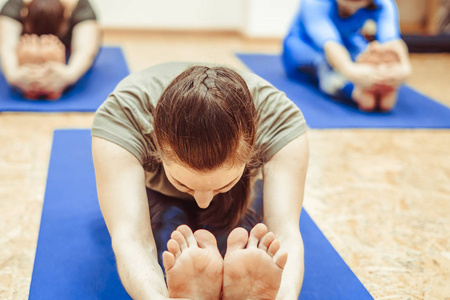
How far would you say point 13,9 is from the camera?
8.43 ft

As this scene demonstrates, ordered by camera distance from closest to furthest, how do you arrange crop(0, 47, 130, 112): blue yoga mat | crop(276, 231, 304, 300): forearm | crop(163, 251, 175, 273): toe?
crop(163, 251, 175, 273): toe
crop(276, 231, 304, 300): forearm
crop(0, 47, 130, 112): blue yoga mat

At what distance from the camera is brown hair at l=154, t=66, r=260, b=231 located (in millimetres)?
812

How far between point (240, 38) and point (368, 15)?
1934 millimetres

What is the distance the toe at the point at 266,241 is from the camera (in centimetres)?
86

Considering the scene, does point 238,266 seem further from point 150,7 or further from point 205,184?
point 150,7

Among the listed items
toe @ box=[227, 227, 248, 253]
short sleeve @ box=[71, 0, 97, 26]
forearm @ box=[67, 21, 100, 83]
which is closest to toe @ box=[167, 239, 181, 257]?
toe @ box=[227, 227, 248, 253]

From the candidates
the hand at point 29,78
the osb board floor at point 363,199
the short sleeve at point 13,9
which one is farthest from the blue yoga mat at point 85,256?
the short sleeve at point 13,9

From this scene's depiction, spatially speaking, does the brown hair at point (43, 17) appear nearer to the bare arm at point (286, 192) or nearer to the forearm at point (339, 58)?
the forearm at point (339, 58)

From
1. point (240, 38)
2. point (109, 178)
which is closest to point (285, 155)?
point (109, 178)

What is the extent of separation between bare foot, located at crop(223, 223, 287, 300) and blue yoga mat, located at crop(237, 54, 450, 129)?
58.4 inches

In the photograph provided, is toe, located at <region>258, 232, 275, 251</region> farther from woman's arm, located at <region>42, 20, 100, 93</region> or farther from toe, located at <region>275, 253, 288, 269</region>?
woman's arm, located at <region>42, 20, 100, 93</region>

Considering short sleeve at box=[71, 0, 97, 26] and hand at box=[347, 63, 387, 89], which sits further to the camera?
short sleeve at box=[71, 0, 97, 26]

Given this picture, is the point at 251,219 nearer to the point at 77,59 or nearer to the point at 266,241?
the point at 266,241

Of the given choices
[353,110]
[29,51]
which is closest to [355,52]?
[353,110]
